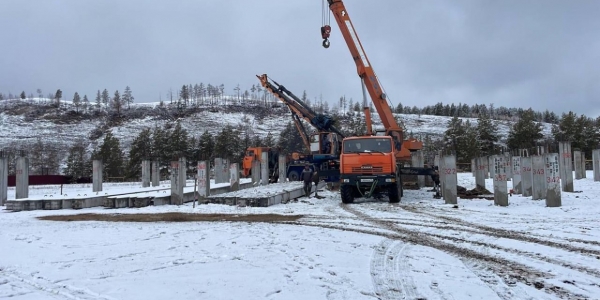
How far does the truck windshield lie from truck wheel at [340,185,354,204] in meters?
1.44

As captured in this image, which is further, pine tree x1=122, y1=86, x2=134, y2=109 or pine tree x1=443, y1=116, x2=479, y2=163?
pine tree x1=122, y1=86, x2=134, y2=109

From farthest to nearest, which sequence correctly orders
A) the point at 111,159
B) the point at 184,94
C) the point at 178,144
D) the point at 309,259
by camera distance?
1. the point at 184,94
2. the point at 178,144
3. the point at 111,159
4. the point at 309,259

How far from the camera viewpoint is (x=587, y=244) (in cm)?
712

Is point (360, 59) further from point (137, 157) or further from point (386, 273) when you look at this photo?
point (137, 157)

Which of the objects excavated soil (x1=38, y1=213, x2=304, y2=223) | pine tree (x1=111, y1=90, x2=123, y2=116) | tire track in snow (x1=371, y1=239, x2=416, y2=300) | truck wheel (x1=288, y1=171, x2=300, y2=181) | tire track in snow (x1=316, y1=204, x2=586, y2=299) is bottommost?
excavated soil (x1=38, y1=213, x2=304, y2=223)

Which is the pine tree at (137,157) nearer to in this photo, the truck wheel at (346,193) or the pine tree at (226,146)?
the pine tree at (226,146)

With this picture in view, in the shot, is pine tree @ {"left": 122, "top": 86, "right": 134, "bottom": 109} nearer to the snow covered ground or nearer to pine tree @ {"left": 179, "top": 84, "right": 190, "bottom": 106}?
pine tree @ {"left": 179, "top": 84, "right": 190, "bottom": 106}

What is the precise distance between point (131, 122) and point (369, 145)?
116 metres

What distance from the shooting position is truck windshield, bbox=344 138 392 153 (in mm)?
15750

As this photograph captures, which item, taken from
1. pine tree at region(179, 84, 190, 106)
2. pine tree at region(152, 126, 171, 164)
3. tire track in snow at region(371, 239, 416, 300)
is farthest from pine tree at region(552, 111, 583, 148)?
pine tree at region(179, 84, 190, 106)

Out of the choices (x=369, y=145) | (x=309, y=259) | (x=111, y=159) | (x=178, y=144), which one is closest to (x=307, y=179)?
(x=369, y=145)

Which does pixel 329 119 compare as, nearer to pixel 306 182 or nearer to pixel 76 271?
pixel 306 182

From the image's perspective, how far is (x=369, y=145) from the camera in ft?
52.1

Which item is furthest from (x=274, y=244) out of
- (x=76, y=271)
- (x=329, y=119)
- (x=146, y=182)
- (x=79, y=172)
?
(x=79, y=172)
